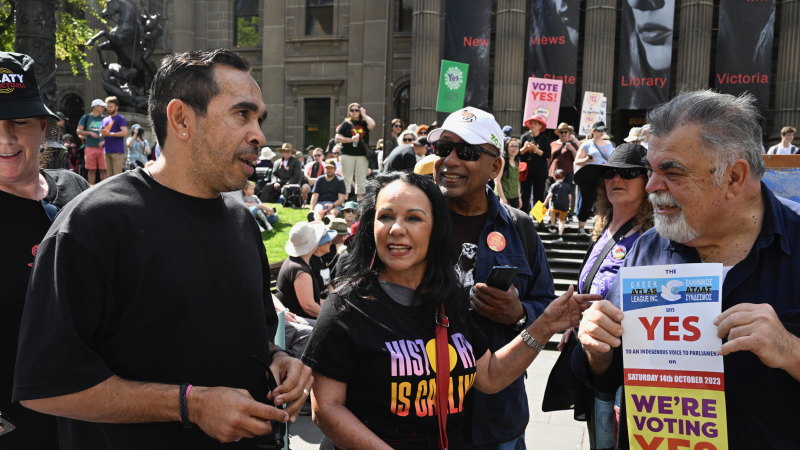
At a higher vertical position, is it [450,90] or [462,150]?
[450,90]

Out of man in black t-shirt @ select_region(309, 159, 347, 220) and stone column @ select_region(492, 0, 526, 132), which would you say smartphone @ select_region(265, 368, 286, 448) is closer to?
man in black t-shirt @ select_region(309, 159, 347, 220)

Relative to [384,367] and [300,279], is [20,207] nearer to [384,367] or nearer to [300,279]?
[384,367]

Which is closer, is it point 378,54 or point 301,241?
point 301,241

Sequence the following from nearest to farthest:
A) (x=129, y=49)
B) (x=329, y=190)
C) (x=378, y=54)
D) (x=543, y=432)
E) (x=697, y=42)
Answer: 1. (x=543, y=432)
2. (x=329, y=190)
3. (x=129, y=49)
4. (x=697, y=42)
5. (x=378, y=54)

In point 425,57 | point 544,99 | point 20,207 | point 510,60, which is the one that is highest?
point 425,57

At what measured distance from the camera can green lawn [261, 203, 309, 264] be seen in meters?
12.2

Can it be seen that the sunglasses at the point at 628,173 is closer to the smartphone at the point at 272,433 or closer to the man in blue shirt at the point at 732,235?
the man in blue shirt at the point at 732,235

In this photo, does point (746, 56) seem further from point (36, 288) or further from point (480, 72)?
point (36, 288)

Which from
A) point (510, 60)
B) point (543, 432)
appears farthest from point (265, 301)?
point (510, 60)

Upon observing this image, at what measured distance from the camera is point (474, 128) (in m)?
3.53

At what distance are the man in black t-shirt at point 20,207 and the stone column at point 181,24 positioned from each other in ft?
99.5

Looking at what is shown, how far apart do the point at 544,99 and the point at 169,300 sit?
1670cm

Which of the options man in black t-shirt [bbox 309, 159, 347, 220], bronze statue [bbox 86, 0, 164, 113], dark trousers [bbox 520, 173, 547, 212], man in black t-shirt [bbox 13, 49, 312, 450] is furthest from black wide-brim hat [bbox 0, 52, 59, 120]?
bronze statue [bbox 86, 0, 164, 113]

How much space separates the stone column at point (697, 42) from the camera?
2450cm
